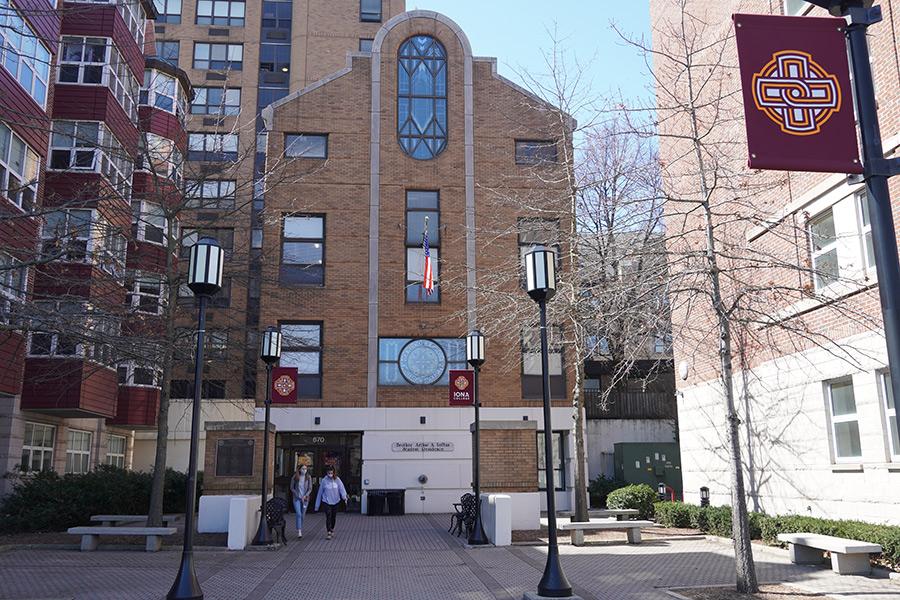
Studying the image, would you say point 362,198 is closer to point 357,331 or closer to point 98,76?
point 357,331

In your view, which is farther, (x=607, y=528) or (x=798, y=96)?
(x=607, y=528)

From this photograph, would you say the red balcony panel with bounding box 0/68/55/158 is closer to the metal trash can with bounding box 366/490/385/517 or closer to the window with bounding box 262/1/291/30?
the metal trash can with bounding box 366/490/385/517

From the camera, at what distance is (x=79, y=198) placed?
17047 mm

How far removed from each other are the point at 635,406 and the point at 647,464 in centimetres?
412

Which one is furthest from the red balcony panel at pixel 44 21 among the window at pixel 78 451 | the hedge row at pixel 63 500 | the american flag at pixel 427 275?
the window at pixel 78 451

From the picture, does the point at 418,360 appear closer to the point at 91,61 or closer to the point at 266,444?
the point at 266,444

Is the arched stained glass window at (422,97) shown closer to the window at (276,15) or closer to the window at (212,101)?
the window at (212,101)

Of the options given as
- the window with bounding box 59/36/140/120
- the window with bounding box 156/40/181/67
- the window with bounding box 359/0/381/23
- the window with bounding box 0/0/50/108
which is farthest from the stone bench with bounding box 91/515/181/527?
the window with bounding box 359/0/381/23

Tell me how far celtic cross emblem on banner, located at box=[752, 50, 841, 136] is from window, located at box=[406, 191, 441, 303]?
23.2 m

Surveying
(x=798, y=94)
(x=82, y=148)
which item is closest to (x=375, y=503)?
(x=82, y=148)

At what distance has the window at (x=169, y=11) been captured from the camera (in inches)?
1746

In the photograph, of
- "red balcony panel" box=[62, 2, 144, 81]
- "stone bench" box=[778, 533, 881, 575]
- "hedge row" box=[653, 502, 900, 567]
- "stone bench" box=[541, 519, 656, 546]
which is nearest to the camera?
"stone bench" box=[778, 533, 881, 575]

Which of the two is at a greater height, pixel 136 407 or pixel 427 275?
pixel 427 275

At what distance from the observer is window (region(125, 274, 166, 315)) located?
2110 centimetres
